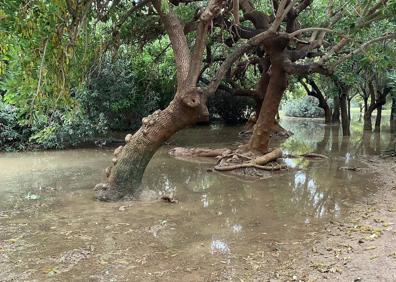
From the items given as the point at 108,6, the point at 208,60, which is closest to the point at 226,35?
the point at 208,60

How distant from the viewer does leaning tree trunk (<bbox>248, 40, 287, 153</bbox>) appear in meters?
11.0

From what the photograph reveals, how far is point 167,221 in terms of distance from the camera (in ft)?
Result: 21.1

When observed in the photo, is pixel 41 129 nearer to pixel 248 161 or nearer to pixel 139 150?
pixel 248 161

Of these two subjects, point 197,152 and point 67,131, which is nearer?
point 197,152

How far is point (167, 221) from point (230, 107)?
18.5 m

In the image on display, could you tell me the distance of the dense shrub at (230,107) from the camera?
2394 centimetres

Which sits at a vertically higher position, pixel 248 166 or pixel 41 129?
pixel 41 129

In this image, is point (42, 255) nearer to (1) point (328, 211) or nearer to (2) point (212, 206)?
(2) point (212, 206)

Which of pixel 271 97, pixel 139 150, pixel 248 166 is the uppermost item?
pixel 271 97

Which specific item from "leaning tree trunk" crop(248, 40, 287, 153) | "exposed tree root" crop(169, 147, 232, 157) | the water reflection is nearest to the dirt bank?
the water reflection

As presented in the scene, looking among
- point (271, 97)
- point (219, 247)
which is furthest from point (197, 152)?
point (219, 247)

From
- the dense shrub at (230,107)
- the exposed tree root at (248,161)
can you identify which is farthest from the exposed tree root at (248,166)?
the dense shrub at (230,107)

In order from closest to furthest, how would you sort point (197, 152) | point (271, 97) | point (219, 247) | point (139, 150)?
point (219, 247)
point (139, 150)
point (271, 97)
point (197, 152)

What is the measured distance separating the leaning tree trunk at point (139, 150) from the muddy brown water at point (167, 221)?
0.33 m
